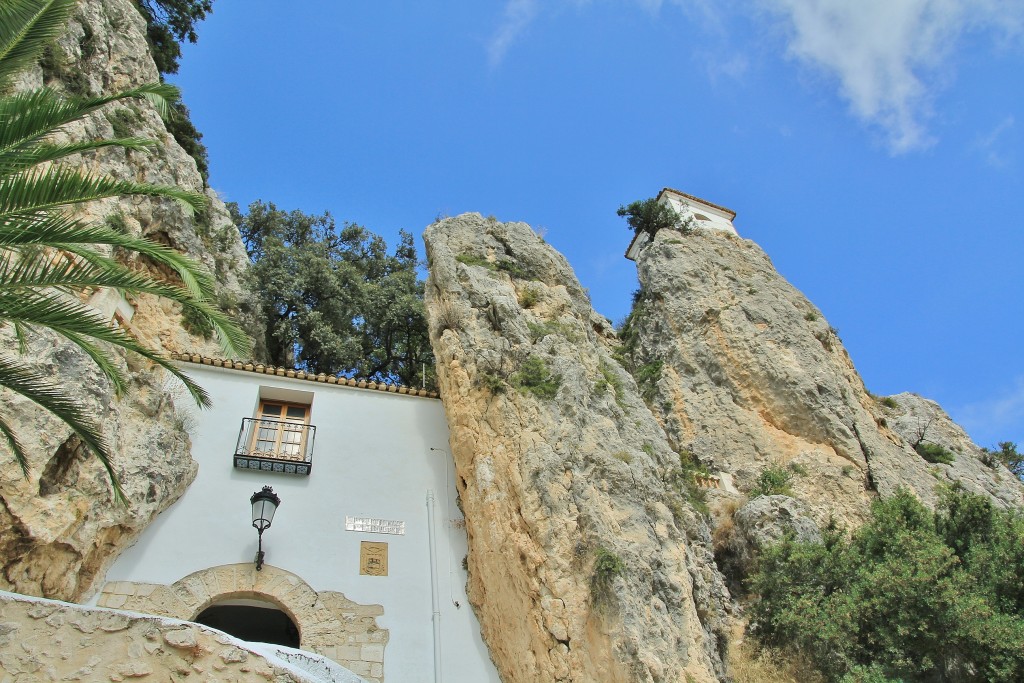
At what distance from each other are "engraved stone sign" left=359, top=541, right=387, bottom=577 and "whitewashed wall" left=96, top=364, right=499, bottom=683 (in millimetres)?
89

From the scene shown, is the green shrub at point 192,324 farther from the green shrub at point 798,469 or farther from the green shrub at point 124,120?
the green shrub at point 798,469

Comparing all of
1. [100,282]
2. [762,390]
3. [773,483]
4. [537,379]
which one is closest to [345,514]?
[537,379]

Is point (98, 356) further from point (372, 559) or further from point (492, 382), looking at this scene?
point (492, 382)

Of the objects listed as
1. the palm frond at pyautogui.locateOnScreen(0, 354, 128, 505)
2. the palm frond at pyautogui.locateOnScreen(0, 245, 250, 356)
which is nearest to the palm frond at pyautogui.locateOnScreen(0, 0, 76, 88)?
the palm frond at pyautogui.locateOnScreen(0, 245, 250, 356)

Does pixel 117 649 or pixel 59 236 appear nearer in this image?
pixel 117 649

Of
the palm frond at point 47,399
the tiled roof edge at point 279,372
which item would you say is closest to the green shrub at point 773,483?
the tiled roof edge at point 279,372

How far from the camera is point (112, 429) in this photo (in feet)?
35.5

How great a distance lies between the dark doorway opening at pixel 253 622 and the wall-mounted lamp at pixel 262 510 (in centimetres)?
134

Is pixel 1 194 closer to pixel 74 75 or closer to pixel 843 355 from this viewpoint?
pixel 74 75

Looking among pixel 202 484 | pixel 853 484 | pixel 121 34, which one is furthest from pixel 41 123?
pixel 853 484

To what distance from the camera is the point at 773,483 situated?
15773mm

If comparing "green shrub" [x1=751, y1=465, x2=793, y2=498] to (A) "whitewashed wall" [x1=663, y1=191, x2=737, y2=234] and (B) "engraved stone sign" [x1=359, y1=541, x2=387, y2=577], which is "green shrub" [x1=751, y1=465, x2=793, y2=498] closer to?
(B) "engraved stone sign" [x1=359, y1=541, x2=387, y2=577]

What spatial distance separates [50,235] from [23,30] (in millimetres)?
2315

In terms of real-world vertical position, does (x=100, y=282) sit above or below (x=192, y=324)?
below
